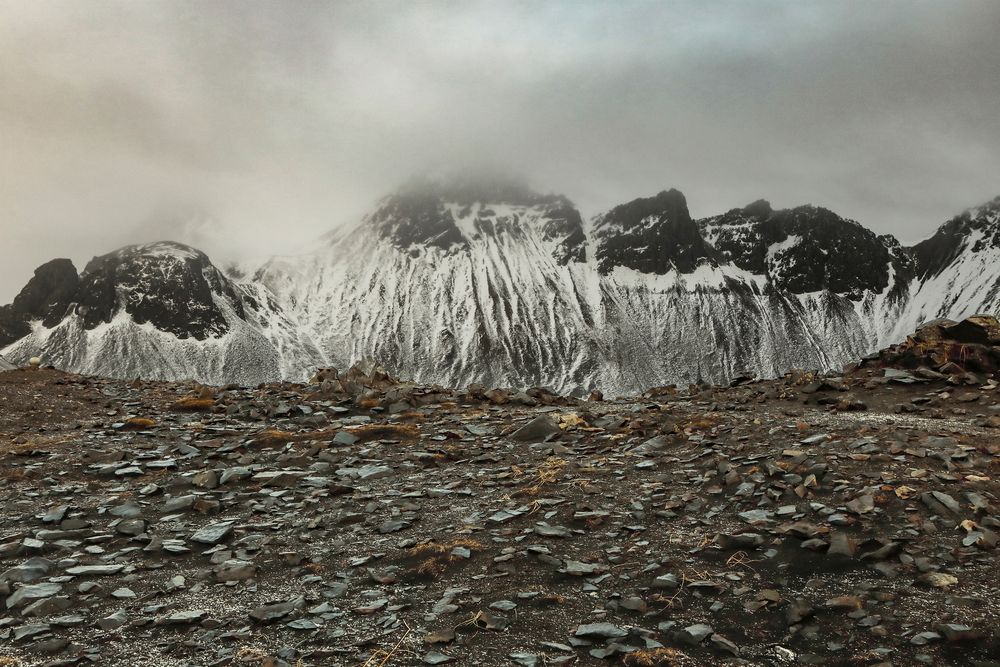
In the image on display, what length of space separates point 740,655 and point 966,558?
10.7 ft

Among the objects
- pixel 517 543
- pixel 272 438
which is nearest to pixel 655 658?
pixel 517 543

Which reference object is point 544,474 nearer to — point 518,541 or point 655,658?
point 518,541

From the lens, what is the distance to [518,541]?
8648 mm

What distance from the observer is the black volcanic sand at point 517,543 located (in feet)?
20.3

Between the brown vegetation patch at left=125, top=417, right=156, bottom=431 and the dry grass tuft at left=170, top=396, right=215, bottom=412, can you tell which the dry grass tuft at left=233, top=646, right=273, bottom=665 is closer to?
the brown vegetation patch at left=125, top=417, right=156, bottom=431

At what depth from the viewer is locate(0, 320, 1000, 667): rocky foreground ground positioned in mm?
6191

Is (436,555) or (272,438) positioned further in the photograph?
(272,438)

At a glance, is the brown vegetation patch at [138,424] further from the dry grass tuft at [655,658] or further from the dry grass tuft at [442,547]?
the dry grass tuft at [655,658]

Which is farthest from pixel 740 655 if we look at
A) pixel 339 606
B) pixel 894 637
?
pixel 339 606

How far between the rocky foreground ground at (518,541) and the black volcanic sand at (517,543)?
35mm

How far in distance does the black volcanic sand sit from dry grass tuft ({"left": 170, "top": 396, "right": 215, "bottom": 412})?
391 centimetres

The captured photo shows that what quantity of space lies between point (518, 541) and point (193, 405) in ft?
48.2

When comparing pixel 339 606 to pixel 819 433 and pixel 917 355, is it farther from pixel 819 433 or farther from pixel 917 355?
pixel 917 355

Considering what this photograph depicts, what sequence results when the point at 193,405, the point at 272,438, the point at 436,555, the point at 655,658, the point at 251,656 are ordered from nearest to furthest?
the point at 655,658
the point at 251,656
the point at 436,555
the point at 272,438
the point at 193,405
